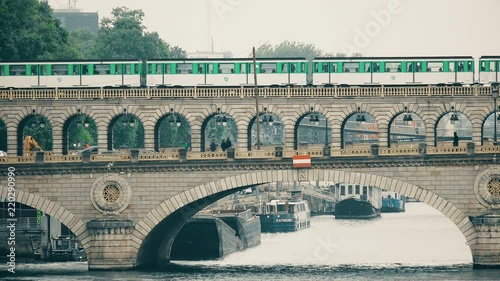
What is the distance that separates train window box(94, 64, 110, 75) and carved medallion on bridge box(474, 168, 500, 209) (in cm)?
3222

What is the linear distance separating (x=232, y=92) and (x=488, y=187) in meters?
21.6

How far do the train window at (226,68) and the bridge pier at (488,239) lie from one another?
83.2 feet

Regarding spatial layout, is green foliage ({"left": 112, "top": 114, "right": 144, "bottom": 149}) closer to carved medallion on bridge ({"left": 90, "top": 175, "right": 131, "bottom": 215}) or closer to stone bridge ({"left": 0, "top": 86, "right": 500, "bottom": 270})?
stone bridge ({"left": 0, "top": 86, "right": 500, "bottom": 270})

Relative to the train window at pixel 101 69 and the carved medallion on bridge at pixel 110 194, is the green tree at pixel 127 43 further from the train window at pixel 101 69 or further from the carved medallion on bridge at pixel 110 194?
the carved medallion on bridge at pixel 110 194

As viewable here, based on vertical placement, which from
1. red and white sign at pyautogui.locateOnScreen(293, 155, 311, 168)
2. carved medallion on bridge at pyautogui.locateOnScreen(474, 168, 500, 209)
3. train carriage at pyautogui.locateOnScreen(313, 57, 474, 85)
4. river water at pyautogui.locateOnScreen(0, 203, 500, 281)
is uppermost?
train carriage at pyautogui.locateOnScreen(313, 57, 474, 85)

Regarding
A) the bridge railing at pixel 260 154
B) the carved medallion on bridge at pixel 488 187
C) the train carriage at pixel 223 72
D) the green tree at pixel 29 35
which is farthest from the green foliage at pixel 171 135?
the carved medallion on bridge at pixel 488 187

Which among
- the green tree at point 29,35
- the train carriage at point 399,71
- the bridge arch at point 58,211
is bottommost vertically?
the bridge arch at point 58,211

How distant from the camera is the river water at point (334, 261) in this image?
121 m

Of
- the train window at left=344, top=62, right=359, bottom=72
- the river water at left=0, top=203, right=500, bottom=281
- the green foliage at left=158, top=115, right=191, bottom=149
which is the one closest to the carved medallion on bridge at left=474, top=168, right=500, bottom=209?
the river water at left=0, top=203, right=500, bottom=281

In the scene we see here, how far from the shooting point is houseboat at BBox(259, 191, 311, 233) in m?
179

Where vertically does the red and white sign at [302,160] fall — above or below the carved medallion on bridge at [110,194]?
above

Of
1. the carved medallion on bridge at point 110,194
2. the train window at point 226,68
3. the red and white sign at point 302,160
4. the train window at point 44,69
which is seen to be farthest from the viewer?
the train window at point 44,69

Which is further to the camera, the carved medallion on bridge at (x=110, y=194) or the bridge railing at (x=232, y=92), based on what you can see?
the bridge railing at (x=232, y=92)

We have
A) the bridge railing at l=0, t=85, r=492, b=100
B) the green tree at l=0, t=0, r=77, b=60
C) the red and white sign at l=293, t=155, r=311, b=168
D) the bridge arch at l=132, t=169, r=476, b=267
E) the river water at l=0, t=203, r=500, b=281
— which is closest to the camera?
the river water at l=0, t=203, r=500, b=281
